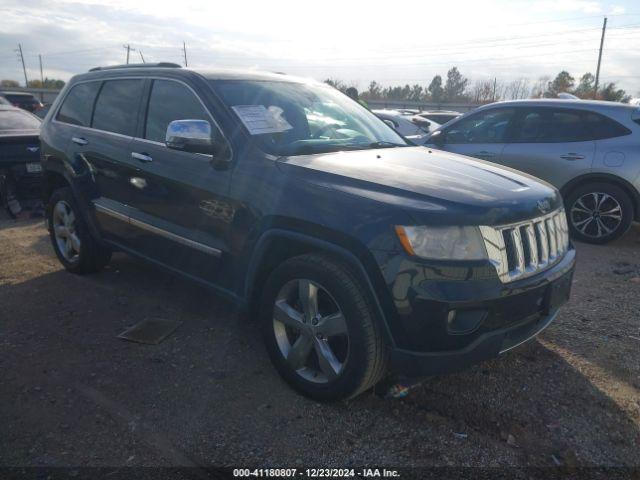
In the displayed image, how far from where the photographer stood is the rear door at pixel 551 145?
6246mm

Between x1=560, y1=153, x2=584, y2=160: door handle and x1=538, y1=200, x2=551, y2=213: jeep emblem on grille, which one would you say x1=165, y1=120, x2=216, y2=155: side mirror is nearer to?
x1=538, y1=200, x2=551, y2=213: jeep emblem on grille

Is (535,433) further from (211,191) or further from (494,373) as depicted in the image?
(211,191)

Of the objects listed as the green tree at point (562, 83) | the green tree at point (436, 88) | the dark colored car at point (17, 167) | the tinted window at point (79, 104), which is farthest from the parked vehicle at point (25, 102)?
the green tree at point (436, 88)

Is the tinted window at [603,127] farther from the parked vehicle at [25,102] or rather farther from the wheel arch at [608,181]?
the parked vehicle at [25,102]

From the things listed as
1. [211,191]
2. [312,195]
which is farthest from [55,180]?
[312,195]

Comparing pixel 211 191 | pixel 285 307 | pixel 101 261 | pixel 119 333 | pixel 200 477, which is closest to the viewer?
pixel 200 477

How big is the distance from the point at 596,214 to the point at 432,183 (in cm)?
449

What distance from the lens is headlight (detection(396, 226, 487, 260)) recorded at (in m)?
2.39

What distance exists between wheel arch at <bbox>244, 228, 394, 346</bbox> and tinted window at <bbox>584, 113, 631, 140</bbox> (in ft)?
16.5

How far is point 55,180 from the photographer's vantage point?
4.99 meters

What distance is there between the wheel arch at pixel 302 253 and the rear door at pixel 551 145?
4653 millimetres

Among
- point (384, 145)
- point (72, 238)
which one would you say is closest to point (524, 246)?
point (384, 145)

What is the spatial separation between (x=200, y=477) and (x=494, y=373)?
6.19ft

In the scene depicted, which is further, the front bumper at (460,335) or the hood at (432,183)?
the hood at (432,183)
